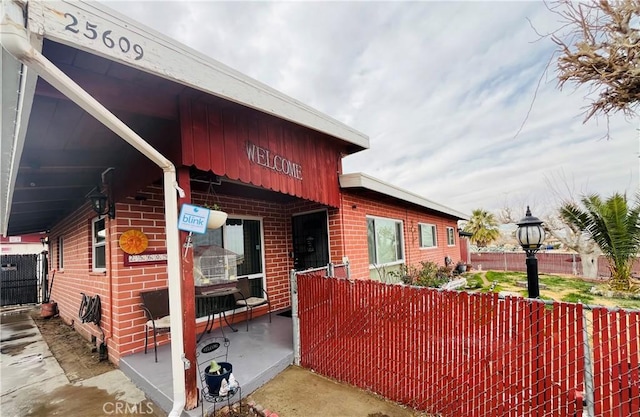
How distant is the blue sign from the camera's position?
2523 millimetres

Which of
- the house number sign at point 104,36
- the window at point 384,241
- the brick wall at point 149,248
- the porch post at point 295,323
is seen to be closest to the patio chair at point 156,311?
the brick wall at point 149,248

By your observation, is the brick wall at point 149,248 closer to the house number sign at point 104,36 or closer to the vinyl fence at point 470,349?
the vinyl fence at point 470,349

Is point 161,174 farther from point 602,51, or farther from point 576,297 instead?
point 576,297

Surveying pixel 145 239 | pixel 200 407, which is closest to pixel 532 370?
pixel 200 407

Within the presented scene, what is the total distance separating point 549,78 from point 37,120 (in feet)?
14.6

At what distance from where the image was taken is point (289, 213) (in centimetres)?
633

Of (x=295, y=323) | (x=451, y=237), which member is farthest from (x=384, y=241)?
(x=451, y=237)

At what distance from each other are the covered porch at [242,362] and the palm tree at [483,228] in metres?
22.2

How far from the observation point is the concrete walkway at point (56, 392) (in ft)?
9.64

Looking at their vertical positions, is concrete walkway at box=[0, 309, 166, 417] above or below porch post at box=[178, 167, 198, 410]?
below

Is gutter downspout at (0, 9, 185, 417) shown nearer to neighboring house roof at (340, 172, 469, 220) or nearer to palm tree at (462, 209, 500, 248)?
neighboring house roof at (340, 172, 469, 220)

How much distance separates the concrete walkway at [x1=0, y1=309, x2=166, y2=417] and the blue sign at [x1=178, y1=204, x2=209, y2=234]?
186 cm

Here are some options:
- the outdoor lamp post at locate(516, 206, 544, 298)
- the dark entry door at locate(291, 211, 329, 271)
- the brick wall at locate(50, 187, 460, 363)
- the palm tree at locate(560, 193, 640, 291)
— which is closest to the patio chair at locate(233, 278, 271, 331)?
the brick wall at locate(50, 187, 460, 363)

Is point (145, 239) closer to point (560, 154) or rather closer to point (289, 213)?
point (289, 213)
